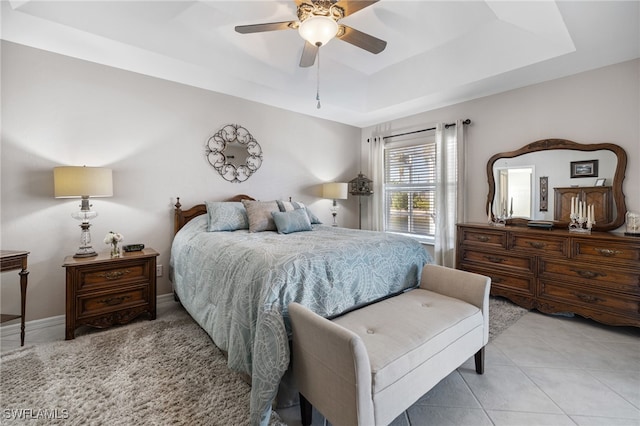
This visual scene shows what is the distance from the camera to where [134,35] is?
249 cm

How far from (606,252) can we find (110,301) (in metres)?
4.40

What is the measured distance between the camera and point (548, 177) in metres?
3.14

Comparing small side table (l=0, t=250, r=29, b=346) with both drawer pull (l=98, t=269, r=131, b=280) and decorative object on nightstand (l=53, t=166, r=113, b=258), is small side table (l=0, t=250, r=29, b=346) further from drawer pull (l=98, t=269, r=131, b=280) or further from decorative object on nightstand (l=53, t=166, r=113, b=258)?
drawer pull (l=98, t=269, r=131, b=280)

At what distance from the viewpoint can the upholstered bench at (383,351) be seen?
1142mm

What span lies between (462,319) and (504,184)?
253cm

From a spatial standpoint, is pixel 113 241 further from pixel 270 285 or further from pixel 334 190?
pixel 334 190

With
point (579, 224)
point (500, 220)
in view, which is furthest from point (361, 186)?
point (579, 224)

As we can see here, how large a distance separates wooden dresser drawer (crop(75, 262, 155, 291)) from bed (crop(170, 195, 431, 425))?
0.36m

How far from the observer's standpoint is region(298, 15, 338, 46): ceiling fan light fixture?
189 cm

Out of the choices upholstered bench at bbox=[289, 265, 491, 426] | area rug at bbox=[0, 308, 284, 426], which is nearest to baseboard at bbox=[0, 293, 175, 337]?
area rug at bbox=[0, 308, 284, 426]

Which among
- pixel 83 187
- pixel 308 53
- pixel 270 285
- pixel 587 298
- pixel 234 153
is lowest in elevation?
pixel 587 298

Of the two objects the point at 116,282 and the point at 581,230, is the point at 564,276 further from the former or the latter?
the point at 116,282

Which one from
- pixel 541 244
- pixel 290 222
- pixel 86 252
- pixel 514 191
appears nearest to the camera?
pixel 86 252

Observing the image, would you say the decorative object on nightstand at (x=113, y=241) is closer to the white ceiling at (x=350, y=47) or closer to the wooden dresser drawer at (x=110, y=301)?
the wooden dresser drawer at (x=110, y=301)
